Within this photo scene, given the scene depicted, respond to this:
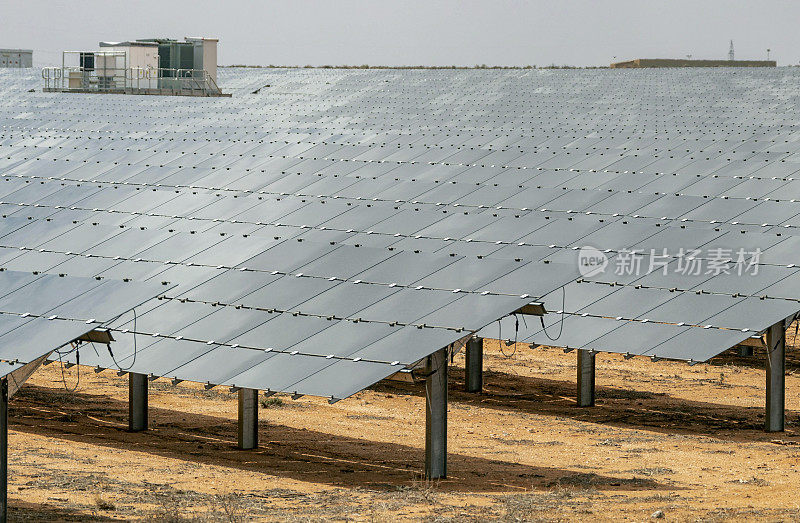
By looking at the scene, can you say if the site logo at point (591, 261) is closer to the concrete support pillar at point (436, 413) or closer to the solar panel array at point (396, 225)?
the solar panel array at point (396, 225)

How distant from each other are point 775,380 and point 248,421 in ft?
37.0

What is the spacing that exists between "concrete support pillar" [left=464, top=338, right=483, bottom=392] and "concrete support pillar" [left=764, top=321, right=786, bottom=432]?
7.74 metres

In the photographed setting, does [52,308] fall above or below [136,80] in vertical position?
below

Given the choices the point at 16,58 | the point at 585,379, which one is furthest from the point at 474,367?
the point at 16,58

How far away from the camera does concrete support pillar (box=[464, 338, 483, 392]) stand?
105ft

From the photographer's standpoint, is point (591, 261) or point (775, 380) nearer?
point (775, 380)

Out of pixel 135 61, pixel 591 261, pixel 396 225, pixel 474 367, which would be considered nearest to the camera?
pixel 591 261

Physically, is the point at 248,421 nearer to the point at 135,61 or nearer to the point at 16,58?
the point at 135,61

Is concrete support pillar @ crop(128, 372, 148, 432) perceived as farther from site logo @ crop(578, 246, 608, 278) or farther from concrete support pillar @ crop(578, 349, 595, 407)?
concrete support pillar @ crop(578, 349, 595, 407)

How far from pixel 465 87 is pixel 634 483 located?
53.9 meters

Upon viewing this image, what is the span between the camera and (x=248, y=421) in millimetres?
24422

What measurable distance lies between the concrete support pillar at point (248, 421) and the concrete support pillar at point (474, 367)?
852cm

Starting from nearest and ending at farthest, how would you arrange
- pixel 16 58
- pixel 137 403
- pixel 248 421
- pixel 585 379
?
pixel 248 421 → pixel 137 403 → pixel 585 379 → pixel 16 58

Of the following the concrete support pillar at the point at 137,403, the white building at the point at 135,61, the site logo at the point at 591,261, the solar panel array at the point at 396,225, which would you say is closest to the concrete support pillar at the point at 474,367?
the solar panel array at the point at 396,225
